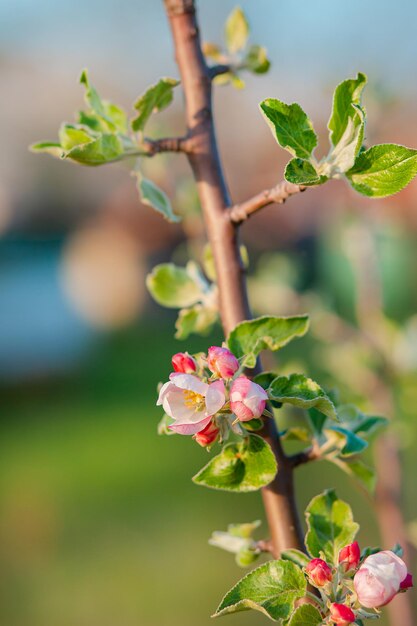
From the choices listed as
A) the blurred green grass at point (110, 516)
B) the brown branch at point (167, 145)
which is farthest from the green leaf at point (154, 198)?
the blurred green grass at point (110, 516)

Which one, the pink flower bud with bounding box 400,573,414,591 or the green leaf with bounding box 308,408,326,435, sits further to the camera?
the green leaf with bounding box 308,408,326,435

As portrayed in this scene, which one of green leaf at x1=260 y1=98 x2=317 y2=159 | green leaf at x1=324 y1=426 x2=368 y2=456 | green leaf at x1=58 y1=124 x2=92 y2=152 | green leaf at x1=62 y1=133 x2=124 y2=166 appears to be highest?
green leaf at x1=58 y1=124 x2=92 y2=152

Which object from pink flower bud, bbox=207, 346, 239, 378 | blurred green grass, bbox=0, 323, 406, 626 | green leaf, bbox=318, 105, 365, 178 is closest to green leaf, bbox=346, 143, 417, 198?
green leaf, bbox=318, 105, 365, 178

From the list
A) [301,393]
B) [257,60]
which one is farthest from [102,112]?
[301,393]

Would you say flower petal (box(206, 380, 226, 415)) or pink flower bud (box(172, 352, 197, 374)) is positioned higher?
pink flower bud (box(172, 352, 197, 374))

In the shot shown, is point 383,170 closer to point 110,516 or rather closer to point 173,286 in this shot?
point 173,286

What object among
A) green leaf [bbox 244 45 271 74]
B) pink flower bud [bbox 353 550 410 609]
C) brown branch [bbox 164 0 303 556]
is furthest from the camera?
green leaf [bbox 244 45 271 74]

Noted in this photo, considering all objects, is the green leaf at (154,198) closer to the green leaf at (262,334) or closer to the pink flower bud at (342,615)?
the green leaf at (262,334)

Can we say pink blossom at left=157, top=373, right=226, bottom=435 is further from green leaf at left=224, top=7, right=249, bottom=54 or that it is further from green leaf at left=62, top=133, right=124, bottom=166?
green leaf at left=224, top=7, right=249, bottom=54

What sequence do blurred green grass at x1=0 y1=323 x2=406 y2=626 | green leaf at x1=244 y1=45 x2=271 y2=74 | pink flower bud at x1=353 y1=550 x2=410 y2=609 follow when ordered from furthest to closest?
blurred green grass at x1=0 y1=323 x2=406 y2=626
green leaf at x1=244 y1=45 x2=271 y2=74
pink flower bud at x1=353 y1=550 x2=410 y2=609
